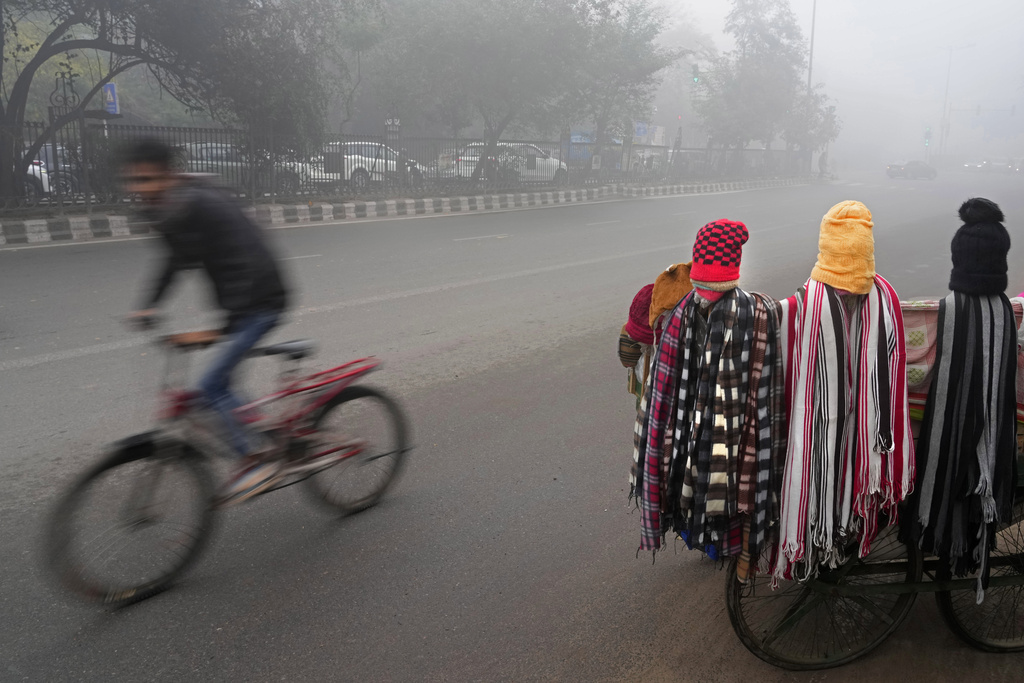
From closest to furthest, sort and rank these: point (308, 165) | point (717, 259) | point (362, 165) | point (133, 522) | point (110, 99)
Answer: point (717, 259) < point (133, 522) < point (308, 165) < point (362, 165) < point (110, 99)

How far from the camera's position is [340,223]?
17.0 m

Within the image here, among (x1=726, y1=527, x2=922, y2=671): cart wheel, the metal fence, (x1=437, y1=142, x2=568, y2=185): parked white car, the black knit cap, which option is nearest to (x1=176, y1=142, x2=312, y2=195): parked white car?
the metal fence

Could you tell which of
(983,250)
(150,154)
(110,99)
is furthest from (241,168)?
(983,250)

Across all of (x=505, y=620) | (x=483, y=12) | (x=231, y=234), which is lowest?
(x=505, y=620)

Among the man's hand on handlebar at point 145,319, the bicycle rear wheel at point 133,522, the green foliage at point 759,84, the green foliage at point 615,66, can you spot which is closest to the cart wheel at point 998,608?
the bicycle rear wheel at point 133,522

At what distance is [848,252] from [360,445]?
2282mm

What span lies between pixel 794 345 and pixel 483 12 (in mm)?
23978

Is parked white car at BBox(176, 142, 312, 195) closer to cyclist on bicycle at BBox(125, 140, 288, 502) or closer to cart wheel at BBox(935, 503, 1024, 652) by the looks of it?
cyclist on bicycle at BBox(125, 140, 288, 502)

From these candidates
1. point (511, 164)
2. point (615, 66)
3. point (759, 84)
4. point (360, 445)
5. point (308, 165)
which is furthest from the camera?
point (759, 84)

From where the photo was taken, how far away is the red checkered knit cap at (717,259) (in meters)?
2.40

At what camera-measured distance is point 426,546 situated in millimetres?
3498

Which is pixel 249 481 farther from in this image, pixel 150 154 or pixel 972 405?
pixel 972 405

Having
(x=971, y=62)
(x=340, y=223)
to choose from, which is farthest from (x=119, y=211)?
(x=971, y=62)

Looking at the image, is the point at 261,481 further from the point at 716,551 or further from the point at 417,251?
the point at 417,251
